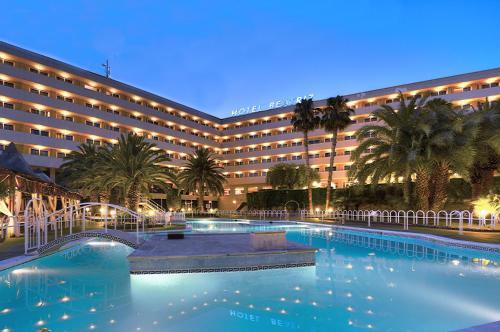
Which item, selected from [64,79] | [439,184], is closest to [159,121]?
[64,79]

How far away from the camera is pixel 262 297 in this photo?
8602 millimetres

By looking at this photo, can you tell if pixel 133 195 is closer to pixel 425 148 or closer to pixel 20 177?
pixel 20 177

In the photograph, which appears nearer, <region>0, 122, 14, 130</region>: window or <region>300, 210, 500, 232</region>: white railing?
<region>300, 210, 500, 232</region>: white railing

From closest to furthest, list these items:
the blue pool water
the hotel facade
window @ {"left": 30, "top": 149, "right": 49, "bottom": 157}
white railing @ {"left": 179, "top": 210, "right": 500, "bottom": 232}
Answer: the blue pool water < white railing @ {"left": 179, "top": 210, "right": 500, "bottom": 232} < the hotel facade < window @ {"left": 30, "top": 149, "right": 49, "bottom": 157}

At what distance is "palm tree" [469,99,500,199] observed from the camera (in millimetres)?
25078

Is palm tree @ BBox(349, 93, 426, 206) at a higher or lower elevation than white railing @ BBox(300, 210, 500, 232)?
higher

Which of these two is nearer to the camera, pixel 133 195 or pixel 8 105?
pixel 133 195

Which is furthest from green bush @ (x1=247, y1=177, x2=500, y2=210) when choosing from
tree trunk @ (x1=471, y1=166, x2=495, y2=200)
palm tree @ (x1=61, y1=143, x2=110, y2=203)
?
palm tree @ (x1=61, y1=143, x2=110, y2=203)

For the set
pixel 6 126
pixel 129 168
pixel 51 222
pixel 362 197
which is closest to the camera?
pixel 51 222

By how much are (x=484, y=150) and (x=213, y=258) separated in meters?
23.8

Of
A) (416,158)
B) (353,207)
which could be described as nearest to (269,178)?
(353,207)

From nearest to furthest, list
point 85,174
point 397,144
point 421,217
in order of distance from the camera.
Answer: point 421,217, point 397,144, point 85,174

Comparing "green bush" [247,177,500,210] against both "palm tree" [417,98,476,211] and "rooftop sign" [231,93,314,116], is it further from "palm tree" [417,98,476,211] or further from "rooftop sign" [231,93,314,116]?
"rooftop sign" [231,93,314,116]

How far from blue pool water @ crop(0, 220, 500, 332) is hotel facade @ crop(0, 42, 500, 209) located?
77.9 ft
